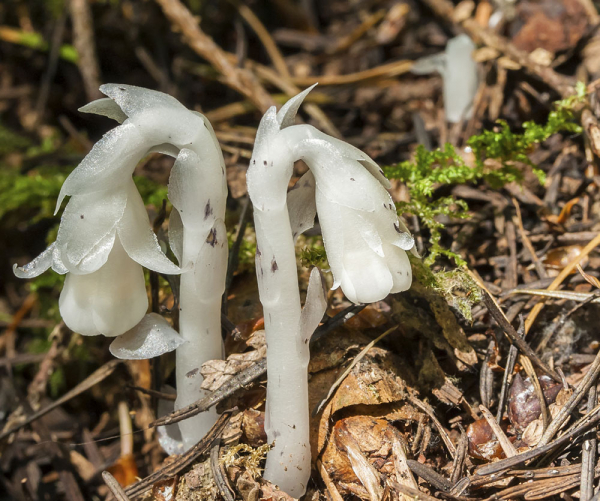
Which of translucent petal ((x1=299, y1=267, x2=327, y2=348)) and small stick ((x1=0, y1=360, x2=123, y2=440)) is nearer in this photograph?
translucent petal ((x1=299, y1=267, x2=327, y2=348))

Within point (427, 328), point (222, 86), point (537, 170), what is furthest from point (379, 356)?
point (222, 86)

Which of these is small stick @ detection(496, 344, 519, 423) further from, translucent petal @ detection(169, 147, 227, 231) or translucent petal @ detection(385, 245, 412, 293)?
translucent petal @ detection(169, 147, 227, 231)

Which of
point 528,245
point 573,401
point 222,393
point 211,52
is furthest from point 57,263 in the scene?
point 211,52

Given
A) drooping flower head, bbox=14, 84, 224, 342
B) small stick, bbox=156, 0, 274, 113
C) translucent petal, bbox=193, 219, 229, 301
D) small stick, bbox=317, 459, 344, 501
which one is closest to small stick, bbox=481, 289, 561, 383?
small stick, bbox=317, 459, 344, 501

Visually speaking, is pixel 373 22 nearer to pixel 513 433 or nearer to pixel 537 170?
pixel 537 170

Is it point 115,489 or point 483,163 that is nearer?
point 115,489

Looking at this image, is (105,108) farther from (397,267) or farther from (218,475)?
(218,475)

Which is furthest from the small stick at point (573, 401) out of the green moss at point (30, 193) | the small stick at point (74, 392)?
the green moss at point (30, 193)
